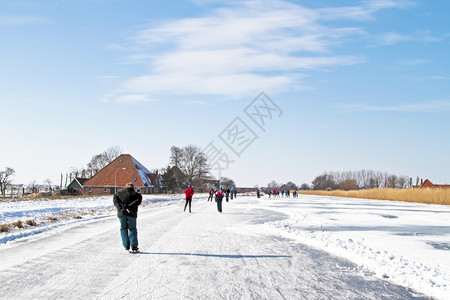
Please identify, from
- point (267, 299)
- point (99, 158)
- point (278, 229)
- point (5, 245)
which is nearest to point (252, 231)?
point (278, 229)

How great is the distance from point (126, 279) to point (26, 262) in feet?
9.01

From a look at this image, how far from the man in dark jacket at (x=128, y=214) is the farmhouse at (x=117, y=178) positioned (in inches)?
2888

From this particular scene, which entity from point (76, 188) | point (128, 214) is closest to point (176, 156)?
A: point (76, 188)

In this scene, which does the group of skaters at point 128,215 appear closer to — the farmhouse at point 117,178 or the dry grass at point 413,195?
the dry grass at point 413,195

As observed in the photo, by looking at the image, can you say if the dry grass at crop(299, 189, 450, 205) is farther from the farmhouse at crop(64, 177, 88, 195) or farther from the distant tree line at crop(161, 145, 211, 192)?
the farmhouse at crop(64, 177, 88, 195)

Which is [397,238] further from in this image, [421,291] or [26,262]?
[26,262]

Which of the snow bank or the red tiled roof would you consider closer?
the snow bank

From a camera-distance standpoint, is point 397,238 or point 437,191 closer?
point 397,238

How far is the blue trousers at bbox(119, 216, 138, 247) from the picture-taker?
30.5 ft

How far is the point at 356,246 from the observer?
10.3 m

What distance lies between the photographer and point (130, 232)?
30.9ft

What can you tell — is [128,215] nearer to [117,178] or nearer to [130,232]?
[130,232]

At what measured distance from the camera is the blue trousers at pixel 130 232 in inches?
366

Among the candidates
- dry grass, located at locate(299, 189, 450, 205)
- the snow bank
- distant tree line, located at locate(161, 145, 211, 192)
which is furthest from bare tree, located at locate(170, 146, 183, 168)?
the snow bank
